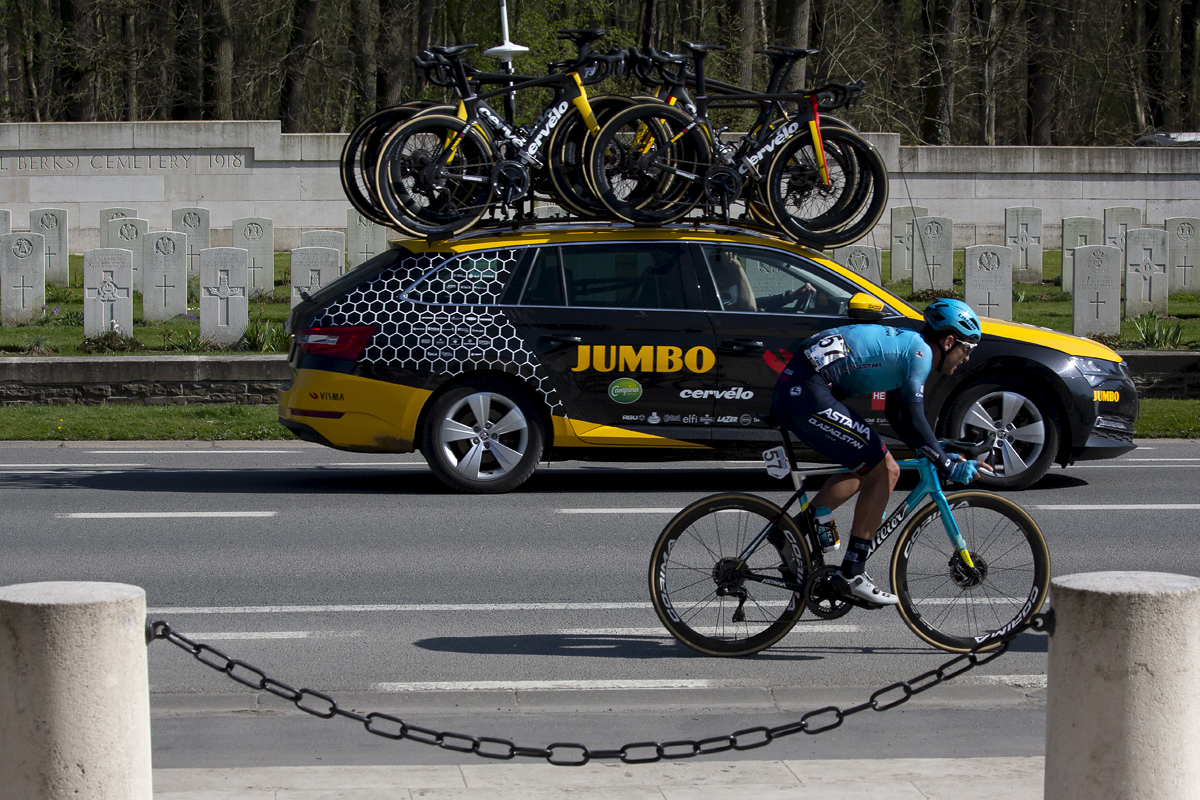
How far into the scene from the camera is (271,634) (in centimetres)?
640

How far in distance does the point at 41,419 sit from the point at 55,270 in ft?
34.3

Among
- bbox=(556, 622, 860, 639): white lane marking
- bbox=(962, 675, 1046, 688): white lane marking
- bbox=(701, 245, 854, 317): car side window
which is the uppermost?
bbox=(701, 245, 854, 317): car side window

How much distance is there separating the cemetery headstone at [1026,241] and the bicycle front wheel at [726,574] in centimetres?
1980

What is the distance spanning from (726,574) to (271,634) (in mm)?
2038

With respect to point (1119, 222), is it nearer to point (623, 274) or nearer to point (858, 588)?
point (623, 274)

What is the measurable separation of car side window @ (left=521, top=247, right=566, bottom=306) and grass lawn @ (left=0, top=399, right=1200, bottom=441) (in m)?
4.14

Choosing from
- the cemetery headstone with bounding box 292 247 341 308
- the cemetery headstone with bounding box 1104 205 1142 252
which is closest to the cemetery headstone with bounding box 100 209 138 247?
the cemetery headstone with bounding box 292 247 341 308

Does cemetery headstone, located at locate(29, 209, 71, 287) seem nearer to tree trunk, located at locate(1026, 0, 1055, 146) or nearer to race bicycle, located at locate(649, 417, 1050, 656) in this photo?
race bicycle, located at locate(649, 417, 1050, 656)

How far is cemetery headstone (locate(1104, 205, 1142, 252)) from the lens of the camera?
81.8 feet

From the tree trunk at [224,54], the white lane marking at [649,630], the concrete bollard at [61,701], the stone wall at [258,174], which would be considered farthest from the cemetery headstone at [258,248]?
the concrete bollard at [61,701]

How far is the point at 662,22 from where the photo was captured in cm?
4306

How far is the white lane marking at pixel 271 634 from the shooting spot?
6.34 metres

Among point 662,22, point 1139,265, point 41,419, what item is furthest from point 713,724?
point 662,22

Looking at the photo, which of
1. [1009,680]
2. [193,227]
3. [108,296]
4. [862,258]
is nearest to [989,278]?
[862,258]
